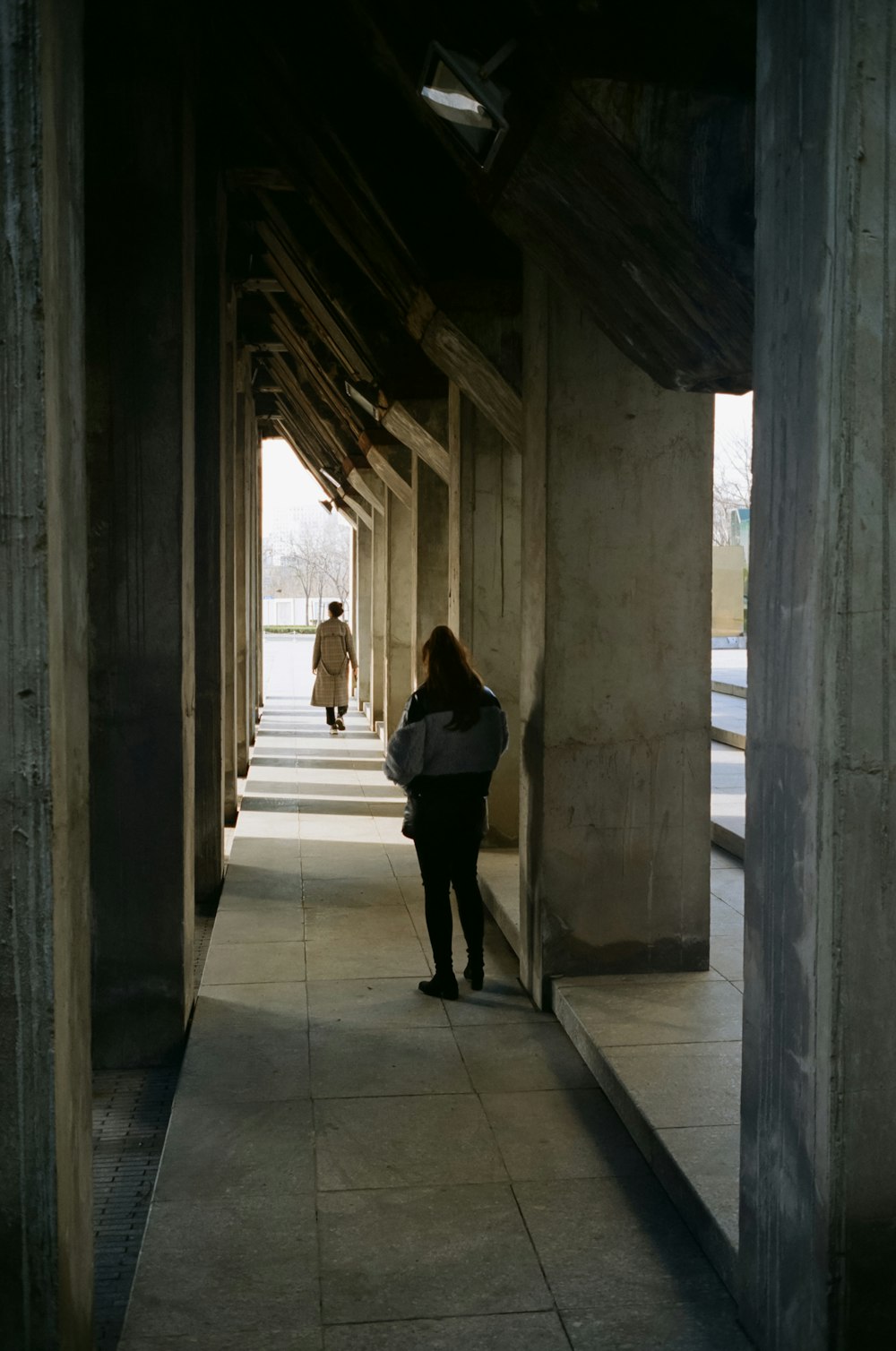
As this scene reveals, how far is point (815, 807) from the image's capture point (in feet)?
10.4

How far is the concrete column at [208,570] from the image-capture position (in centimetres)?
931

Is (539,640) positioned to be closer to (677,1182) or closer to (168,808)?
(168,808)

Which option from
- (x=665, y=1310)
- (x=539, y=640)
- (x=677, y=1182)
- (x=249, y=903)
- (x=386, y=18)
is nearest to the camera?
(x=665, y=1310)

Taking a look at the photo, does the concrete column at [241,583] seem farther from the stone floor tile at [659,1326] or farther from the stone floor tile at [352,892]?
the stone floor tile at [659,1326]

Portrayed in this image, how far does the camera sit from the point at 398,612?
61.4 feet

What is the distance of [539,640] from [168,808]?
2010mm

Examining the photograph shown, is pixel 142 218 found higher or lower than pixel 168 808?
higher

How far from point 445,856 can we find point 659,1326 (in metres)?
3.21

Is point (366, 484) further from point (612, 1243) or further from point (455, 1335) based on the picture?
point (455, 1335)

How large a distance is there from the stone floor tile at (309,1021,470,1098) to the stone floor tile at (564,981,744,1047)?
657 millimetres

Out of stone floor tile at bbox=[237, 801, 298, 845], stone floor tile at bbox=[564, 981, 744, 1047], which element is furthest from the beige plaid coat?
stone floor tile at bbox=[564, 981, 744, 1047]

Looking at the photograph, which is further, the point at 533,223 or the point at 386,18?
the point at 386,18

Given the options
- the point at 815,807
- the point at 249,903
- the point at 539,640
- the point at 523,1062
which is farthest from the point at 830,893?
the point at 249,903

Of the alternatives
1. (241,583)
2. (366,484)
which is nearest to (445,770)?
(241,583)
